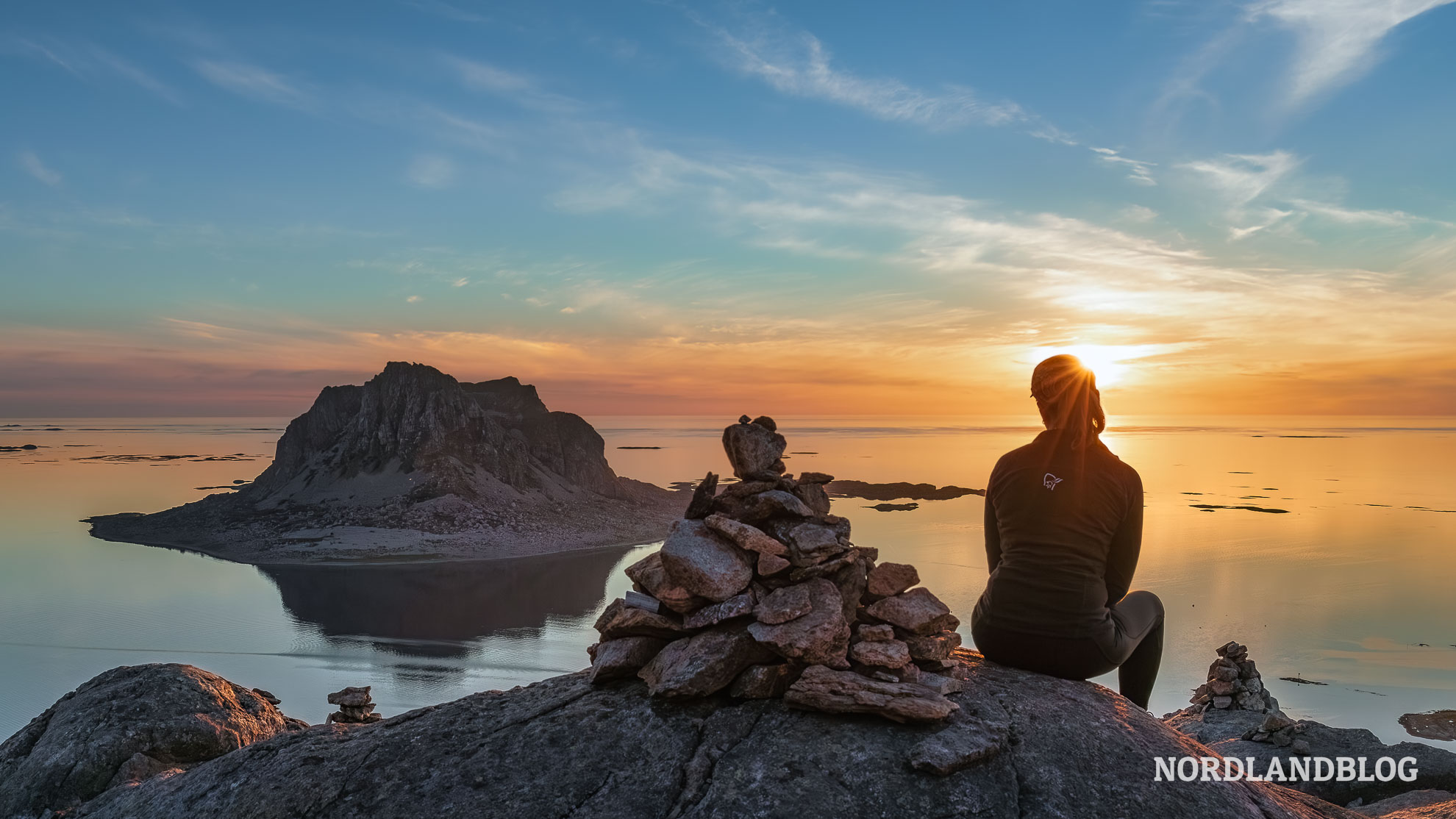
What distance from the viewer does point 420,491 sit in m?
62.7

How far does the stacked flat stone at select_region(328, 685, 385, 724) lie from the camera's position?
1000 centimetres

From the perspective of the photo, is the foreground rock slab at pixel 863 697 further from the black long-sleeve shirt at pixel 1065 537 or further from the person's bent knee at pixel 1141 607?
the person's bent knee at pixel 1141 607

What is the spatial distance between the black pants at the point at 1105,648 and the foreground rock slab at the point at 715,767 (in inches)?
6.8

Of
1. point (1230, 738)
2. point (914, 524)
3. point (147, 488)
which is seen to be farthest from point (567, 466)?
point (1230, 738)

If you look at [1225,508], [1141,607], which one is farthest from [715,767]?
[1225,508]

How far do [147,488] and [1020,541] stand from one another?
358ft

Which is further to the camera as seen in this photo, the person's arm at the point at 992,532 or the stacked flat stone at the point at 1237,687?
the stacked flat stone at the point at 1237,687

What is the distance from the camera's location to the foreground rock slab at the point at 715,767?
4898 mm

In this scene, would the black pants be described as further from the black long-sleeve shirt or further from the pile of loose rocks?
the pile of loose rocks

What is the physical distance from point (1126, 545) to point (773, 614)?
2.87 m

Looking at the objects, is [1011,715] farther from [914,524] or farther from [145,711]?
[914,524]

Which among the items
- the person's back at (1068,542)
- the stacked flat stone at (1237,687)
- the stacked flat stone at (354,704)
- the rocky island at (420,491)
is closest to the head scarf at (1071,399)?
the person's back at (1068,542)

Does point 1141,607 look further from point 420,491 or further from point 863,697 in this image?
point 420,491

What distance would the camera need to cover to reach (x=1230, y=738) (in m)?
13.0
